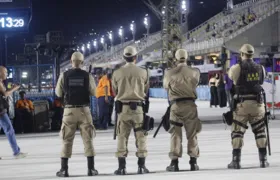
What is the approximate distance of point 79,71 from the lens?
902 cm

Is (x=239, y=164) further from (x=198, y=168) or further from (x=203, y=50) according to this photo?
(x=203, y=50)

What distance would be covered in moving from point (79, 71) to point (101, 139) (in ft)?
20.7

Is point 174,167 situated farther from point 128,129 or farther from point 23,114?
point 23,114

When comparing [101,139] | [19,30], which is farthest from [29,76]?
[101,139]

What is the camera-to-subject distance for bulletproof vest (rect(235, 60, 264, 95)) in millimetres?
9188

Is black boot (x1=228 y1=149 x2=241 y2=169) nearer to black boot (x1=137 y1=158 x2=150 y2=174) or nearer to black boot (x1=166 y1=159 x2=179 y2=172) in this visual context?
black boot (x1=166 y1=159 x2=179 y2=172)

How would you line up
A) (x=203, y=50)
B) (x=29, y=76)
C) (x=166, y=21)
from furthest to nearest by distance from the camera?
(x=203, y=50) → (x=166, y=21) → (x=29, y=76)

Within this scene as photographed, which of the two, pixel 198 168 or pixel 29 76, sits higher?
pixel 29 76

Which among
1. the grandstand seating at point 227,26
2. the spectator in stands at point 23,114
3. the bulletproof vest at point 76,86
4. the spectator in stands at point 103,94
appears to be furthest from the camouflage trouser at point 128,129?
the grandstand seating at point 227,26

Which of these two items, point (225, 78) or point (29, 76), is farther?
point (225, 78)

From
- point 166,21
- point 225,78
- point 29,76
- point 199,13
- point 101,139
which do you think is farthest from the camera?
point 199,13

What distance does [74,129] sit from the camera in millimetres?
8945

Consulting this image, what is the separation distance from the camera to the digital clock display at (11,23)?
1705cm

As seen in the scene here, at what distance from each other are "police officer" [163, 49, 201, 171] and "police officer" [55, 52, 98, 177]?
1202 millimetres
